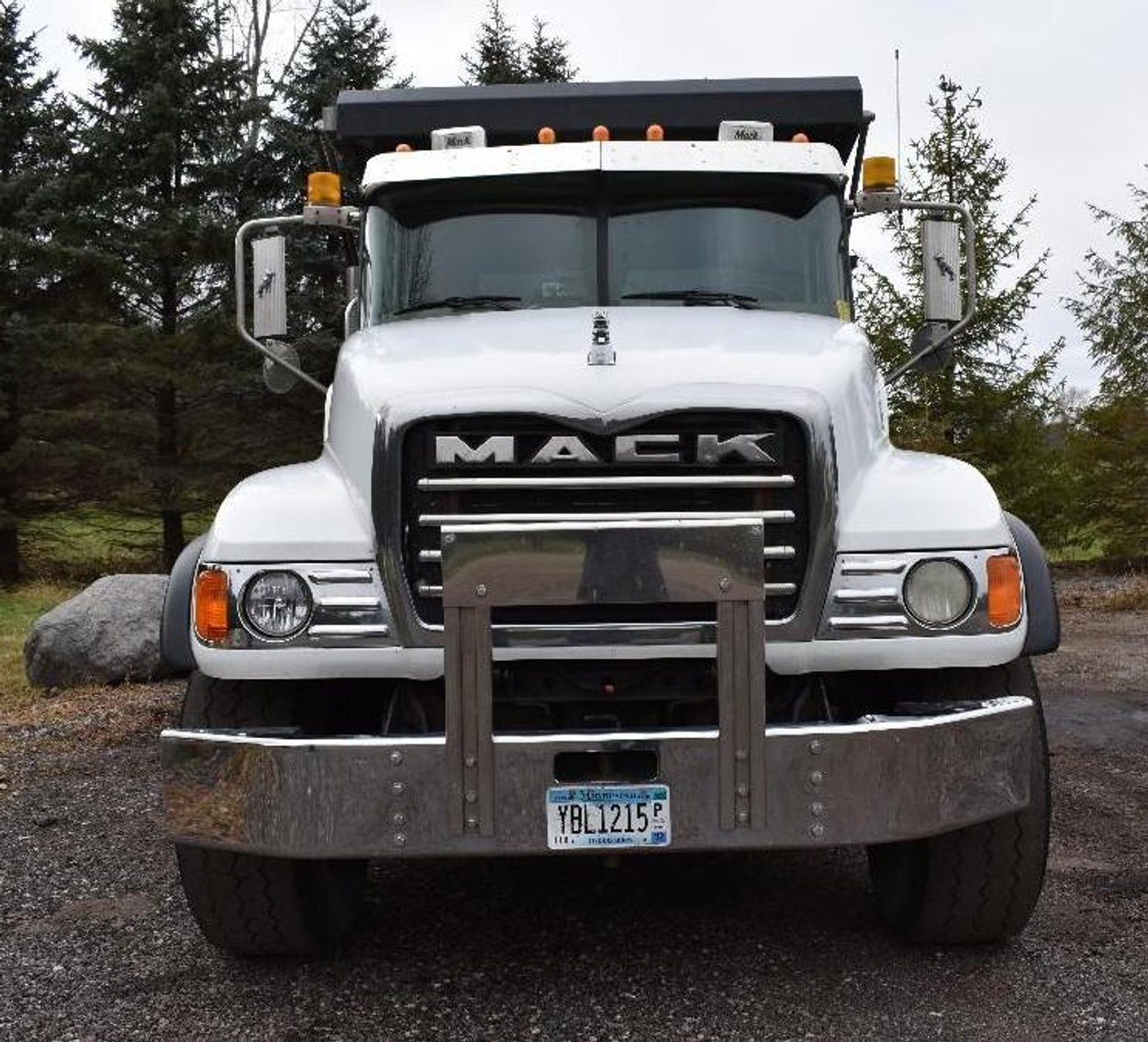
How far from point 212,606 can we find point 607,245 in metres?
2.25

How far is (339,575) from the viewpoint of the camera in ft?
11.6

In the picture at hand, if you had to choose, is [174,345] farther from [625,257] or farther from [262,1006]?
[262,1006]

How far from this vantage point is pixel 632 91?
588cm

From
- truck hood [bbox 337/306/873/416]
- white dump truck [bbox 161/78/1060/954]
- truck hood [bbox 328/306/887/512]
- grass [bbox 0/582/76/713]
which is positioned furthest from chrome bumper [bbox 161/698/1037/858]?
grass [bbox 0/582/76/713]

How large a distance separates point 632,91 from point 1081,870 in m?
3.70

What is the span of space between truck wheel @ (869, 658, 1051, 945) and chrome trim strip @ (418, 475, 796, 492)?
0.80 m

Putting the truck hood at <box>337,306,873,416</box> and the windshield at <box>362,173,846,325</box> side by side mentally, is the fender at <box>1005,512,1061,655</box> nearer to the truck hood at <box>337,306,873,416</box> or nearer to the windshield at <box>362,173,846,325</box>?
the truck hood at <box>337,306,873,416</box>

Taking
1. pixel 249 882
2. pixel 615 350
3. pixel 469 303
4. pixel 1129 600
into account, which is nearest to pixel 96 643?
pixel 469 303

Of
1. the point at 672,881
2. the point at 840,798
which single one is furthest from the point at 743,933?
the point at 840,798

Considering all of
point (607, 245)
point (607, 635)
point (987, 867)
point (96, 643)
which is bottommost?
point (96, 643)

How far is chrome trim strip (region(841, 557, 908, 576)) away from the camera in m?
3.52

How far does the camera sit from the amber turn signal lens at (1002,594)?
352cm

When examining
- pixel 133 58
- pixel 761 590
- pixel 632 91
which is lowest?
pixel 761 590

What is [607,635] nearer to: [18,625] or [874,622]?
[874,622]
